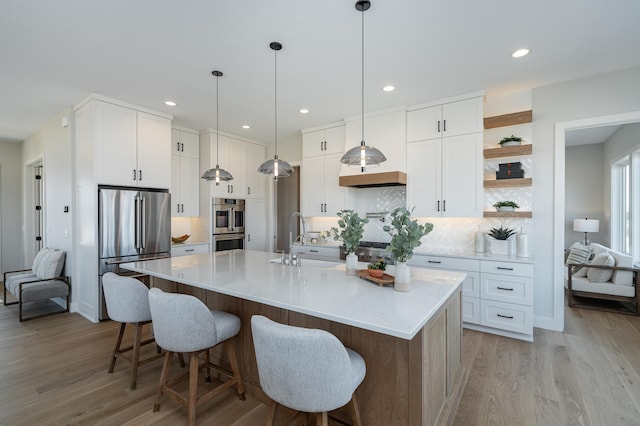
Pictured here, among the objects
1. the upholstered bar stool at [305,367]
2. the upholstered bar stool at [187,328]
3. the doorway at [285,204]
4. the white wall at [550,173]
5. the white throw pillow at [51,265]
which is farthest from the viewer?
the doorway at [285,204]

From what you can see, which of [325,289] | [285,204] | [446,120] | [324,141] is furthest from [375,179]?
[285,204]

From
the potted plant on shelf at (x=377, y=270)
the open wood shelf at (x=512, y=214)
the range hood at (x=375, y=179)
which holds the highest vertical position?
the range hood at (x=375, y=179)

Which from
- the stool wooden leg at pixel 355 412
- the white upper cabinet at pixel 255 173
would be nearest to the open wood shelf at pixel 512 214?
the stool wooden leg at pixel 355 412

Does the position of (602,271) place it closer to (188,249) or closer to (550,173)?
(550,173)

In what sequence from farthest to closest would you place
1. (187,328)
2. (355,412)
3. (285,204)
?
(285,204)
(187,328)
(355,412)

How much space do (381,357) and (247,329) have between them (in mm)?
1067

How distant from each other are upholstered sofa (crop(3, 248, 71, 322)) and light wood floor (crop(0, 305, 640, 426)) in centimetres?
49

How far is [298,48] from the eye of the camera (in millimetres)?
2631

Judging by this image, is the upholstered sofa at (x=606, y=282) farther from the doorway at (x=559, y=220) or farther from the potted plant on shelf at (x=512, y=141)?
the potted plant on shelf at (x=512, y=141)

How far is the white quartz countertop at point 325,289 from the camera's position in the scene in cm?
138

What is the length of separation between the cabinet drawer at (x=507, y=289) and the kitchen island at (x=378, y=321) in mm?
1206

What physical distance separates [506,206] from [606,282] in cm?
208

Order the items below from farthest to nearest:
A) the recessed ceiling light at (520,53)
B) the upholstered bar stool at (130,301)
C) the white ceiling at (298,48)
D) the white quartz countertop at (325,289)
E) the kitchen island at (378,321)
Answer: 1. the recessed ceiling light at (520,53)
2. the upholstered bar stool at (130,301)
3. the white ceiling at (298,48)
4. the kitchen island at (378,321)
5. the white quartz countertop at (325,289)

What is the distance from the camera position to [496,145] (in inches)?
148
